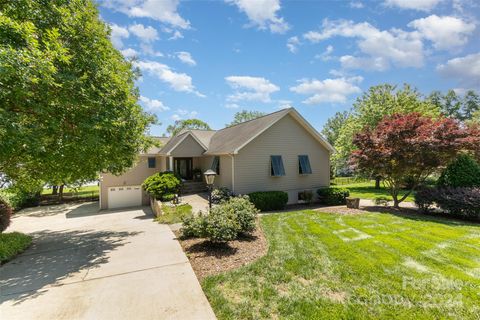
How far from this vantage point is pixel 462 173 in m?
11.8

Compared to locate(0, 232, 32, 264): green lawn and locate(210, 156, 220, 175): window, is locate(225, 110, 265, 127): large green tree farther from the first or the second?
locate(0, 232, 32, 264): green lawn

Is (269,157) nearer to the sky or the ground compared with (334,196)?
nearer to the sky

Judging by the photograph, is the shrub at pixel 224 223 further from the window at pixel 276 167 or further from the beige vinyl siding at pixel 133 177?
the beige vinyl siding at pixel 133 177

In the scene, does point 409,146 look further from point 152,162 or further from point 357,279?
point 152,162

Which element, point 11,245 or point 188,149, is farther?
point 188,149

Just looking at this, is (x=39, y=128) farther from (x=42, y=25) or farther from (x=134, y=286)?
(x=134, y=286)

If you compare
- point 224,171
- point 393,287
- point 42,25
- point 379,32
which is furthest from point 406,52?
point 42,25

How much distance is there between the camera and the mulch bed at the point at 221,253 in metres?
5.80

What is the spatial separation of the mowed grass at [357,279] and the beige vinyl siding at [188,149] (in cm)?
1164

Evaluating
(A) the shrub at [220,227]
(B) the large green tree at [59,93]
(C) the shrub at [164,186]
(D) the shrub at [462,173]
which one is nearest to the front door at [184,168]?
(C) the shrub at [164,186]

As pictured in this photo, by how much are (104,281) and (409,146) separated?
14.2m

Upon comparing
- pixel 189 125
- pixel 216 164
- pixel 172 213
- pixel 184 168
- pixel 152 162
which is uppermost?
pixel 189 125

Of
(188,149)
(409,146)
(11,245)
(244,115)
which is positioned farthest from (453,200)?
(244,115)

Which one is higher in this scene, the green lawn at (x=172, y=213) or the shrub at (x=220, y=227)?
the shrub at (x=220, y=227)
